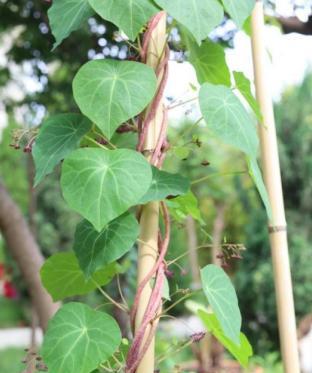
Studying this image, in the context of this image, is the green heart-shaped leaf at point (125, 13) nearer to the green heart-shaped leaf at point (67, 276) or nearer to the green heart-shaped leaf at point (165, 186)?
the green heart-shaped leaf at point (165, 186)

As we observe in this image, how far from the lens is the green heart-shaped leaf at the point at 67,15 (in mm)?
687

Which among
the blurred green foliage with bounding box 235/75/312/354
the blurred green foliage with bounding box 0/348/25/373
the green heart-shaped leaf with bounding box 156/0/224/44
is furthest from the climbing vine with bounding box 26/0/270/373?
the blurred green foliage with bounding box 0/348/25/373

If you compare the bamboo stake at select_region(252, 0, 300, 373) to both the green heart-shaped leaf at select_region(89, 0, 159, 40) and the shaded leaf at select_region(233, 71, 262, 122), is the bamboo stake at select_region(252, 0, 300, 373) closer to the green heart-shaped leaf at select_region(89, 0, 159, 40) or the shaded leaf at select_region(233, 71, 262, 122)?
the shaded leaf at select_region(233, 71, 262, 122)

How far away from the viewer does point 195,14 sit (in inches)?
25.0

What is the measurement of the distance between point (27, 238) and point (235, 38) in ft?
2.86

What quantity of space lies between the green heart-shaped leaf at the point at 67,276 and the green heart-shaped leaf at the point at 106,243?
0.14 metres

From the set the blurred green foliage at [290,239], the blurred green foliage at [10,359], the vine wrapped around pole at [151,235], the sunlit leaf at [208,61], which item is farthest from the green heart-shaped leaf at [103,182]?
the blurred green foliage at [10,359]

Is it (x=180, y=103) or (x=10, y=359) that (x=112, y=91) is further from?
(x=10, y=359)

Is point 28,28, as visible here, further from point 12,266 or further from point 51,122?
point 12,266

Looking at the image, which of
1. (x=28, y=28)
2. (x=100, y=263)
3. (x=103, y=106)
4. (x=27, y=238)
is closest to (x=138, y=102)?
(x=103, y=106)

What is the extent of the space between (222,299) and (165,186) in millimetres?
148

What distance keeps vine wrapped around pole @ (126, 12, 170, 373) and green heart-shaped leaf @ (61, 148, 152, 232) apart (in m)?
0.10

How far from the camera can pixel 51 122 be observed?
73cm

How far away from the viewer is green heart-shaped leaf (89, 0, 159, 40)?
648 mm
